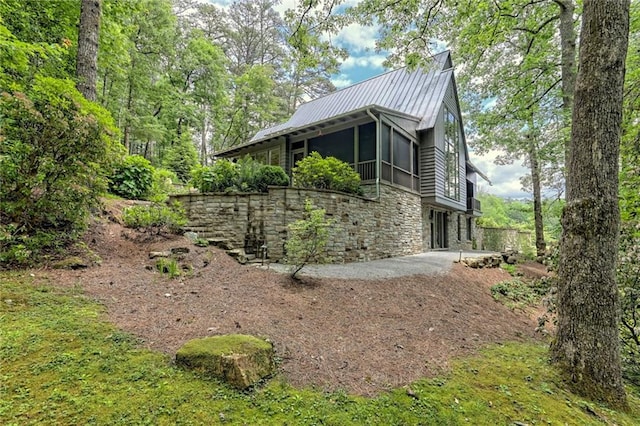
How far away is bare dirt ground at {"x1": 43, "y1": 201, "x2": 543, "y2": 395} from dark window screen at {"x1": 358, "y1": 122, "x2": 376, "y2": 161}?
540 centimetres

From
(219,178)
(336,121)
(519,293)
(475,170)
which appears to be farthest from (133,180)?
(475,170)

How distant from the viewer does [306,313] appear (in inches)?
149

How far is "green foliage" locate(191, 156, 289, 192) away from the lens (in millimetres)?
7473

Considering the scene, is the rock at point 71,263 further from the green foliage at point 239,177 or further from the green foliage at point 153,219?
the green foliage at point 239,177

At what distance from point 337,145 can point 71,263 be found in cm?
895

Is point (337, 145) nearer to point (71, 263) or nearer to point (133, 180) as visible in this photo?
point (133, 180)

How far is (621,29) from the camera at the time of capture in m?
2.71

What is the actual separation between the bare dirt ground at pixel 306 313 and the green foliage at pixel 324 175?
133 inches

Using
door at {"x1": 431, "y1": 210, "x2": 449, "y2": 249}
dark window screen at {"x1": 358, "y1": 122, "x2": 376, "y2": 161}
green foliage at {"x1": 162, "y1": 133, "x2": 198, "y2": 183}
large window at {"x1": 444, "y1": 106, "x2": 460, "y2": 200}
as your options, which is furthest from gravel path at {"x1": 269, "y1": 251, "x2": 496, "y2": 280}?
green foliage at {"x1": 162, "y1": 133, "x2": 198, "y2": 183}

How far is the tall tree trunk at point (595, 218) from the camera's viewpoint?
261cm

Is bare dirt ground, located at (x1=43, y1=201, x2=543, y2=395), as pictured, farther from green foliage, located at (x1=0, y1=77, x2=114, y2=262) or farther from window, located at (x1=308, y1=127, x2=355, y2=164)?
window, located at (x1=308, y1=127, x2=355, y2=164)

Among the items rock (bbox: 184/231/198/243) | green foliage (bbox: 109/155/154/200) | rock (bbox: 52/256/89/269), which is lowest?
rock (bbox: 52/256/89/269)

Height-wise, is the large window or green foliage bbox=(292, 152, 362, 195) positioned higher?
the large window

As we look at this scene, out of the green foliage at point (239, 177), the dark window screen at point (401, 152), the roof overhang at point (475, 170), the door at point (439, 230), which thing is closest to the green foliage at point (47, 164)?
the green foliage at point (239, 177)
